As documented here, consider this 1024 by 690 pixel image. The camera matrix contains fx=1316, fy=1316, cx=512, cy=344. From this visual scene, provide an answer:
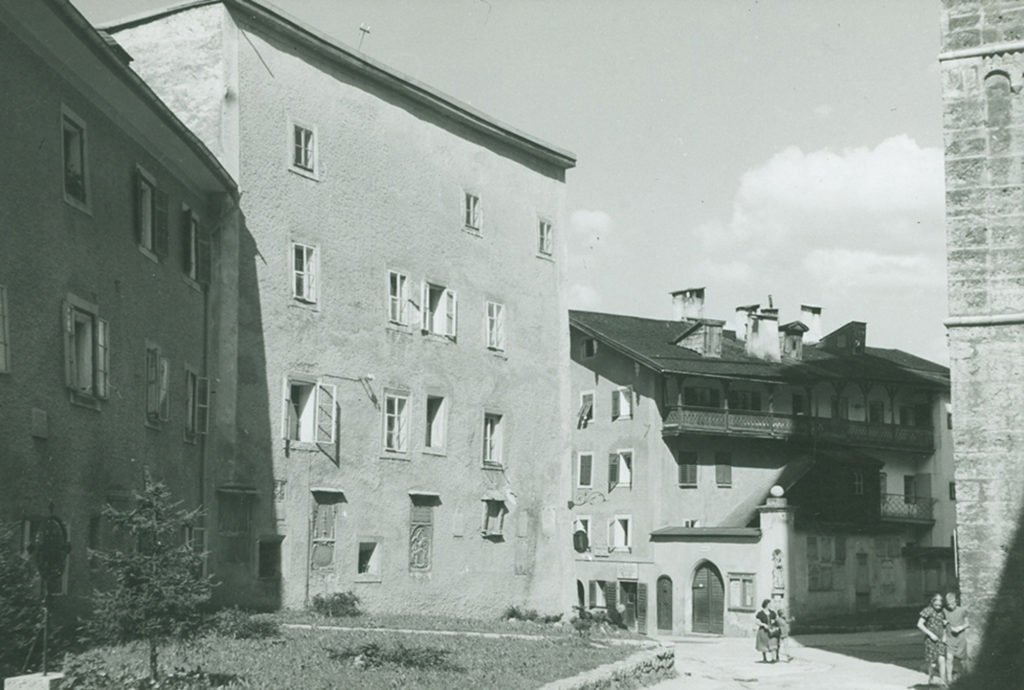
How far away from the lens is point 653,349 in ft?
175

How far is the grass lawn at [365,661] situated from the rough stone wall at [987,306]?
6719 millimetres

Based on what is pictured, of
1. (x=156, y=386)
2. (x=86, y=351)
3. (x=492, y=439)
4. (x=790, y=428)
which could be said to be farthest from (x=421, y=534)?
(x=790, y=428)

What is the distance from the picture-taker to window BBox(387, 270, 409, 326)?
33.8m

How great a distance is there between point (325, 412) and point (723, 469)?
2572 cm

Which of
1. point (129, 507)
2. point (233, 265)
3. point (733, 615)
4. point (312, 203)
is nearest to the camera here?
point (129, 507)

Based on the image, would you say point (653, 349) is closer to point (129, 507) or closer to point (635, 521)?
point (635, 521)

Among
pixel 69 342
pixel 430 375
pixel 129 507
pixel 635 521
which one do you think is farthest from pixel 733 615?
pixel 69 342

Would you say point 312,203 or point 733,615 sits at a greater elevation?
point 312,203

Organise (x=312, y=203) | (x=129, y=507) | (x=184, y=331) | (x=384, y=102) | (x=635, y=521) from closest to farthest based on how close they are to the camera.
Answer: (x=129, y=507) → (x=184, y=331) → (x=312, y=203) → (x=384, y=102) → (x=635, y=521)

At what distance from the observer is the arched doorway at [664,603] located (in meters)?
49.3

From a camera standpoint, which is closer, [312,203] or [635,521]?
[312,203]

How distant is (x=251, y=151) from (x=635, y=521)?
27.2 meters

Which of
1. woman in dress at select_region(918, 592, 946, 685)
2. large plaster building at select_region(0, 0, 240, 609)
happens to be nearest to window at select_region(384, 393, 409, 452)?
large plaster building at select_region(0, 0, 240, 609)

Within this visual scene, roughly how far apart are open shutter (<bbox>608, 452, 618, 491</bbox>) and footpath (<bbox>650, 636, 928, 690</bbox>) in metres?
16.0
